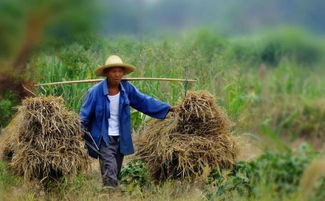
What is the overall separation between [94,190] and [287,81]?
6650mm

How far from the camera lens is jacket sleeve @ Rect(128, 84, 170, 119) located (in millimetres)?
6691

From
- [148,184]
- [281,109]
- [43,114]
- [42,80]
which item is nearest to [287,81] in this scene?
[281,109]

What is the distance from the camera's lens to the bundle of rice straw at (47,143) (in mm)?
6254

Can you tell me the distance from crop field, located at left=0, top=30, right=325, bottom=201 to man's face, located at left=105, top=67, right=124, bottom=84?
1.89 feet

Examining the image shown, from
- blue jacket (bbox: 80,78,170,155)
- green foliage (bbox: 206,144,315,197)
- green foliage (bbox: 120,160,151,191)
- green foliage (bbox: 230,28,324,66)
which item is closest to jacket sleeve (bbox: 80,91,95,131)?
blue jacket (bbox: 80,78,170,155)

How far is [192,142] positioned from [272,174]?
1704 mm

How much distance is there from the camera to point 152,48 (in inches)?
350

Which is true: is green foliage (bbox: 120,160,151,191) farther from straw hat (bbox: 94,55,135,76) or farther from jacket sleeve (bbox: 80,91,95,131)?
straw hat (bbox: 94,55,135,76)

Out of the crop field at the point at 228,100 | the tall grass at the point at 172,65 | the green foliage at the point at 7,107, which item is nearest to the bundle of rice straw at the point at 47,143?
the crop field at the point at 228,100

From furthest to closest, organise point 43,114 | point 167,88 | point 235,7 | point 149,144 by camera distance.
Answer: point 167,88 < point 149,144 < point 43,114 < point 235,7

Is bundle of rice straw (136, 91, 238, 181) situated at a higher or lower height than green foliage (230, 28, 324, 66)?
lower

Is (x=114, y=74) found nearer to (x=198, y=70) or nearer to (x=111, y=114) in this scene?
(x=111, y=114)

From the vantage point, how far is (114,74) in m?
6.57

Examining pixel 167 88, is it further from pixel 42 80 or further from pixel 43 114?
pixel 43 114
